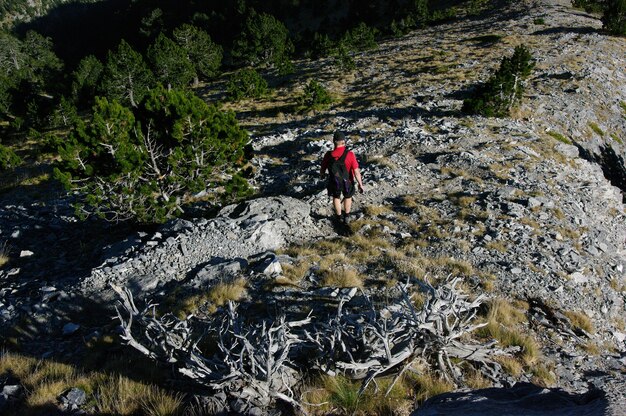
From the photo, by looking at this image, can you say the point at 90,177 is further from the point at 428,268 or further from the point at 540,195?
the point at 540,195

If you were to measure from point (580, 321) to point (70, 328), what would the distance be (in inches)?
366

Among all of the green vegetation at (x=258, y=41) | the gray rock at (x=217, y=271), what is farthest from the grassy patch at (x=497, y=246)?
the green vegetation at (x=258, y=41)

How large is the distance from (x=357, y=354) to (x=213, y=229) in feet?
18.8

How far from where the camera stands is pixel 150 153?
11.1m

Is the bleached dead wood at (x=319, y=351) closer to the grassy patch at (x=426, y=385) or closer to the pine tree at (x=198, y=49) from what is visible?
the grassy patch at (x=426, y=385)

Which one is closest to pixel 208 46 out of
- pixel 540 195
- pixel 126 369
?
pixel 540 195

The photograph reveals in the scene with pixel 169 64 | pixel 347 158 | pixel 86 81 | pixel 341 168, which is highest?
pixel 169 64

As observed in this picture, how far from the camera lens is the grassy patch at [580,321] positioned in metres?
6.61

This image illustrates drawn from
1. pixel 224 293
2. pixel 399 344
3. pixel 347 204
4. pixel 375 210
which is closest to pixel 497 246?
pixel 375 210

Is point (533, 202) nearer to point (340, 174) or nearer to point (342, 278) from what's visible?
point (340, 174)

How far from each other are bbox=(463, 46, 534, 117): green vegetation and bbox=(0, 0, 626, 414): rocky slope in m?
0.67

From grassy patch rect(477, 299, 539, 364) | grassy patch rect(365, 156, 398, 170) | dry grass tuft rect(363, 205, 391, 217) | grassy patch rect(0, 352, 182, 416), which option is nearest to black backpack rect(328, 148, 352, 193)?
dry grass tuft rect(363, 205, 391, 217)

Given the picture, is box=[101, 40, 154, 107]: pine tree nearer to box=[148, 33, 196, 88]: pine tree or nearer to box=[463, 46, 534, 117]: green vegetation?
box=[148, 33, 196, 88]: pine tree

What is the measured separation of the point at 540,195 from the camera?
37.5ft
